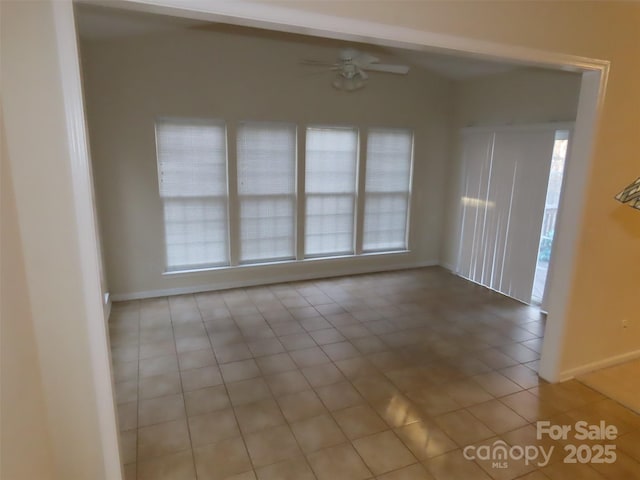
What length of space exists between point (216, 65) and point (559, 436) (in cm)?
467

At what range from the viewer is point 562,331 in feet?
9.93

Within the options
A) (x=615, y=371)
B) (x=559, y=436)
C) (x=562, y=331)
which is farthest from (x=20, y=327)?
(x=615, y=371)

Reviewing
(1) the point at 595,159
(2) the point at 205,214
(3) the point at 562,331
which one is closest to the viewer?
(1) the point at 595,159

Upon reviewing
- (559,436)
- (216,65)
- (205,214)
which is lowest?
(559,436)

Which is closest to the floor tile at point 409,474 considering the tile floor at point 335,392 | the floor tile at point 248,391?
the tile floor at point 335,392

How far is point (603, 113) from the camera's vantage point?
2.72 meters

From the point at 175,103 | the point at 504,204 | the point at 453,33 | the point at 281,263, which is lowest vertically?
the point at 281,263

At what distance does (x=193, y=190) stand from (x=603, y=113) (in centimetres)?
403

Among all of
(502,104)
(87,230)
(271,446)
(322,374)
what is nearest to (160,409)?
(271,446)

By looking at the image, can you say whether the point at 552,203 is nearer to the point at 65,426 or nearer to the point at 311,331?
the point at 311,331

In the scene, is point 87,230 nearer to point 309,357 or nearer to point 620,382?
point 309,357

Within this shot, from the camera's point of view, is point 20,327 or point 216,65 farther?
point 216,65

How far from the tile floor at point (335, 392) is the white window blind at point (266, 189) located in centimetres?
86

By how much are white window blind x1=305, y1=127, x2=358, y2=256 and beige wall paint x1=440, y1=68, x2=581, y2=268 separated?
154 cm
